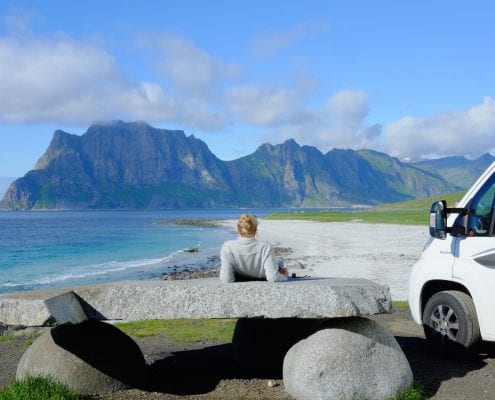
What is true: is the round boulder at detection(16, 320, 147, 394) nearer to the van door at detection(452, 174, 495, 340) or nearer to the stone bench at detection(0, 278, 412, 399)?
the stone bench at detection(0, 278, 412, 399)

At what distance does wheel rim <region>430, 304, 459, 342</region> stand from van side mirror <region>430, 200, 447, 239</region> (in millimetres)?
1376

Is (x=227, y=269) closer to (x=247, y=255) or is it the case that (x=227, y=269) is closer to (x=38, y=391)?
(x=247, y=255)

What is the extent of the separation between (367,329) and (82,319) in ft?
13.4

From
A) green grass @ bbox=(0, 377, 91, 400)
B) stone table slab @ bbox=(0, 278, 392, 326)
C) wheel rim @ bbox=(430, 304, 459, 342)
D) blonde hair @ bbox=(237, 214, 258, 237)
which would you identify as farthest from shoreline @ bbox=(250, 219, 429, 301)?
green grass @ bbox=(0, 377, 91, 400)

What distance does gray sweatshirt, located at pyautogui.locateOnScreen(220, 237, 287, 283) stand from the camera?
848cm

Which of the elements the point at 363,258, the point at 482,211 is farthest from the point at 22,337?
the point at 363,258

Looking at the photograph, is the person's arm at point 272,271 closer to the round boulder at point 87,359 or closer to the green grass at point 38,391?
the round boulder at point 87,359

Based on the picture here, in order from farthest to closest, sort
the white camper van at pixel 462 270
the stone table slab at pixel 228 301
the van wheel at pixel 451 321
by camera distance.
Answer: the van wheel at pixel 451 321
the white camper van at pixel 462 270
the stone table slab at pixel 228 301

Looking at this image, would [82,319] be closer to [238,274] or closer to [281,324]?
[238,274]

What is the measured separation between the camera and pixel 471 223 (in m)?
9.30

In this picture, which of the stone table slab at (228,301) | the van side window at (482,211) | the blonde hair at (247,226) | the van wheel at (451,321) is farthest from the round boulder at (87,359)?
the van side window at (482,211)

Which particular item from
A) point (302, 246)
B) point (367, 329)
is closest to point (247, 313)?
point (367, 329)

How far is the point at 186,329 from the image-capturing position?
14.3 meters

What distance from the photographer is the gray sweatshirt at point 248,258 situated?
848 centimetres
